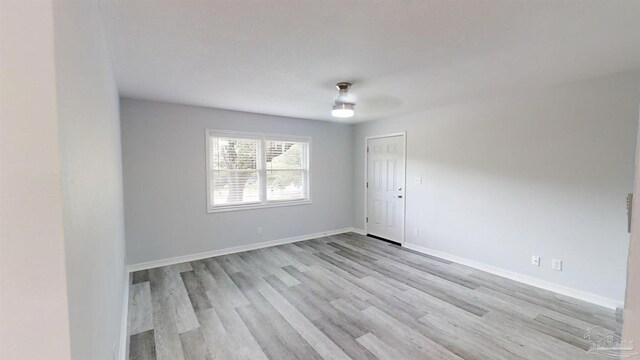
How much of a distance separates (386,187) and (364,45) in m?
3.42

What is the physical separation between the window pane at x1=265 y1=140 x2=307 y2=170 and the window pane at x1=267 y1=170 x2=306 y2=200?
11cm

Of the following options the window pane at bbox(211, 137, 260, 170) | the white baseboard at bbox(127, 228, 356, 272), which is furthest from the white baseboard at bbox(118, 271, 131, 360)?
the window pane at bbox(211, 137, 260, 170)

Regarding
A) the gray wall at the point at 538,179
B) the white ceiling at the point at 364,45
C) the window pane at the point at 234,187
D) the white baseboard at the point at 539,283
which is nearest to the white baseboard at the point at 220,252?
the window pane at the point at 234,187

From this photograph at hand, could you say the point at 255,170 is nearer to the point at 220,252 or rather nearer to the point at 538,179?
the point at 220,252

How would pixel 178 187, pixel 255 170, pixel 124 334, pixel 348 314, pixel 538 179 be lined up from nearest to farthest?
pixel 124 334 → pixel 348 314 → pixel 538 179 → pixel 178 187 → pixel 255 170

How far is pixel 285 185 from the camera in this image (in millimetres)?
5066

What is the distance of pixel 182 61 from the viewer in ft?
7.74

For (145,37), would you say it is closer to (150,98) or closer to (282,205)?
(150,98)

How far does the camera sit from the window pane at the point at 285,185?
16.0 ft

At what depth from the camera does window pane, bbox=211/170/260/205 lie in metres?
4.34

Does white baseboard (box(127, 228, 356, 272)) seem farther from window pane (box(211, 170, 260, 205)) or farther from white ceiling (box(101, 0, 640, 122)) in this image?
white ceiling (box(101, 0, 640, 122))

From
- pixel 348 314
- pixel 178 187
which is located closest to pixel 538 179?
pixel 348 314

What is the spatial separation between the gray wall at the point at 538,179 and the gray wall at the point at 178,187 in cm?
251

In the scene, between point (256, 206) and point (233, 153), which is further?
point (256, 206)
